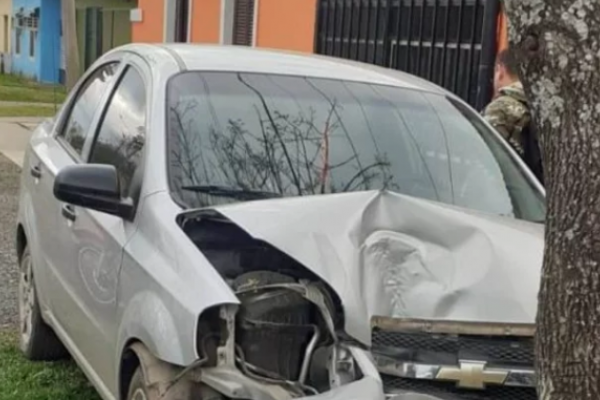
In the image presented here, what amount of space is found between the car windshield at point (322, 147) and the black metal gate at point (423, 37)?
3.67 metres

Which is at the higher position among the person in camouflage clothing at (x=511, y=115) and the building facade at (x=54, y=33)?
the person in camouflage clothing at (x=511, y=115)

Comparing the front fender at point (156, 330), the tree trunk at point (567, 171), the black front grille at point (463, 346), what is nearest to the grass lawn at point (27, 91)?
the front fender at point (156, 330)

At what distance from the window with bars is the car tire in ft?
28.7

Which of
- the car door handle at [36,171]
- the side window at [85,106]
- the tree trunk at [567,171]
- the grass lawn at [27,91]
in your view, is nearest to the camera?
the tree trunk at [567,171]

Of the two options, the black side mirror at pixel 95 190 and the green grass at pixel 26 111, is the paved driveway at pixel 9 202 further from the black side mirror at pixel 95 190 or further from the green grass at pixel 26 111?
the black side mirror at pixel 95 190

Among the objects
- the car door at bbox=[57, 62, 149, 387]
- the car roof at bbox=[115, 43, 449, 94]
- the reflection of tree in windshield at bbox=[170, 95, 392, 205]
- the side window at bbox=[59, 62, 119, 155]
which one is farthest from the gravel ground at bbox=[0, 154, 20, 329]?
the reflection of tree in windshield at bbox=[170, 95, 392, 205]

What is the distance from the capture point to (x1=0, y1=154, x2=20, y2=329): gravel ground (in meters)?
6.63

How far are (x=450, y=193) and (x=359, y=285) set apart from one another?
1.11 metres

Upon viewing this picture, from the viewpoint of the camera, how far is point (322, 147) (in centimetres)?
420

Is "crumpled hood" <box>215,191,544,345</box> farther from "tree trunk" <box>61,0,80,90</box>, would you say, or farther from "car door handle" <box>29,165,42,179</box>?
"tree trunk" <box>61,0,80,90</box>

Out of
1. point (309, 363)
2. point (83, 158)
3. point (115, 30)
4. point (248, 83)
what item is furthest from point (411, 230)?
point (115, 30)

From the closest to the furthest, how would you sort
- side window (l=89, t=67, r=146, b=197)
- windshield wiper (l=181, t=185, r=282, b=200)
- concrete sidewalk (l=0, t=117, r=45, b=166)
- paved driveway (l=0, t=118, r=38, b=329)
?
windshield wiper (l=181, t=185, r=282, b=200) < side window (l=89, t=67, r=146, b=197) < paved driveway (l=0, t=118, r=38, b=329) < concrete sidewalk (l=0, t=117, r=45, b=166)

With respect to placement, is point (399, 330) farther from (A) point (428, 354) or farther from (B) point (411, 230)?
(B) point (411, 230)

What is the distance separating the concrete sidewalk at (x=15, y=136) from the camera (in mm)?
14414
